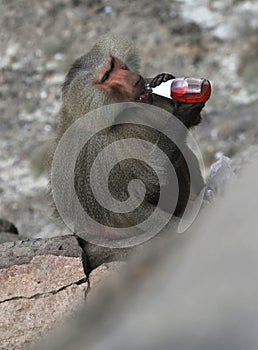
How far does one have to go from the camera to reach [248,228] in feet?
3.78

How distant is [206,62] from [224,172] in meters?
3.70

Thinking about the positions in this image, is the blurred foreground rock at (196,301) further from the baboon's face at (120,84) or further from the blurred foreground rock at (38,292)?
the baboon's face at (120,84)

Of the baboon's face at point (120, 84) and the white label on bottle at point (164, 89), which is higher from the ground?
the baboon's face at point (120, 84)

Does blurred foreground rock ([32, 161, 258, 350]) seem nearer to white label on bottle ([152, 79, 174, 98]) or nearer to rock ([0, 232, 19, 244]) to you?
white label on bottle ([152, 79, 174, 98])

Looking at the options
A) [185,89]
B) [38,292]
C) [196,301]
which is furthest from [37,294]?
[196,301]

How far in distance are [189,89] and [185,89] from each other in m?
0.02

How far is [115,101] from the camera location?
3482 millimetres

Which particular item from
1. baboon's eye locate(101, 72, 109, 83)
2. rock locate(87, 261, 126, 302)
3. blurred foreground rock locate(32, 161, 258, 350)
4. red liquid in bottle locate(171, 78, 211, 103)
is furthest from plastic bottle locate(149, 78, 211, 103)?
blurred foreground rock locate(32, 161, 258, 350)

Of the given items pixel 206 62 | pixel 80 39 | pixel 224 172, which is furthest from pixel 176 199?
pixel 80 39

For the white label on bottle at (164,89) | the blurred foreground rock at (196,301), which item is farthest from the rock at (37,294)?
the blurred foreground rock at (196,301)

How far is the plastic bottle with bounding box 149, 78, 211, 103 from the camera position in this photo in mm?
3596

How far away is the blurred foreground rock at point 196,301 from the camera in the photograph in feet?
3.58

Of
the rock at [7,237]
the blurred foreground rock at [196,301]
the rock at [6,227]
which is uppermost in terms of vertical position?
the blurred foreground rock at [196,301]

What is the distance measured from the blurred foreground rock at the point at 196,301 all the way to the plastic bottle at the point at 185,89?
2.41 meters
